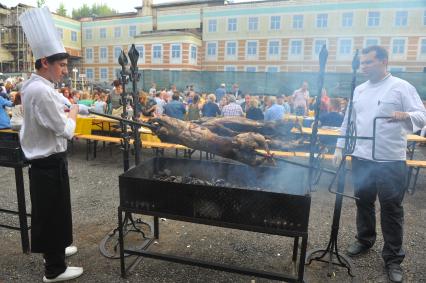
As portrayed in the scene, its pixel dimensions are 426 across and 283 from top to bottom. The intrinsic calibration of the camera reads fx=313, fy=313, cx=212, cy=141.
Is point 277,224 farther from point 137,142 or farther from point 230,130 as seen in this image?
point 137,142

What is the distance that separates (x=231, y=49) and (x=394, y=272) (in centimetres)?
3618

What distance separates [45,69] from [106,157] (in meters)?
5.94

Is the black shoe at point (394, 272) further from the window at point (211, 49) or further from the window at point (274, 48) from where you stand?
the window at point (211, 49)

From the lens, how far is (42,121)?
263 centimetres

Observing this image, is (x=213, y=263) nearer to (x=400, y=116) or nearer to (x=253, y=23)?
(x=400, y=116)

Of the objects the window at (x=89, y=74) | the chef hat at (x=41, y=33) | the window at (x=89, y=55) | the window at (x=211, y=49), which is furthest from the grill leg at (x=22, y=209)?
the window at (x=89, y=55)

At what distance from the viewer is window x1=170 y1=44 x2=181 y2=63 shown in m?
36.3

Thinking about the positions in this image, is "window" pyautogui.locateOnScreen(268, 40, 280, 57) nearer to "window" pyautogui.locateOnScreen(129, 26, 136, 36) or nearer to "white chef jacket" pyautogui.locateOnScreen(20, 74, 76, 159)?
"window" pyautogui.locateOnScreen(129, 26, 136, 36)

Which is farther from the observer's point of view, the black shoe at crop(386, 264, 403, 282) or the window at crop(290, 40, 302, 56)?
the window at crop(290, 40, 302, 56)

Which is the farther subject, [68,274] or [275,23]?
[275,23]

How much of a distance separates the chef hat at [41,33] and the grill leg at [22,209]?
54.9 inches

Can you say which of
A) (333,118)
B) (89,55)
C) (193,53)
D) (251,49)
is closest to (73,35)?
(89,55)

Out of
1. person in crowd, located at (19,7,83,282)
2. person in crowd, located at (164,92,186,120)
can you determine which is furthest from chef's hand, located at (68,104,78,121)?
person in crowd, located at (164,92,186,120)

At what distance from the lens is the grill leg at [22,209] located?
3.38 meters
